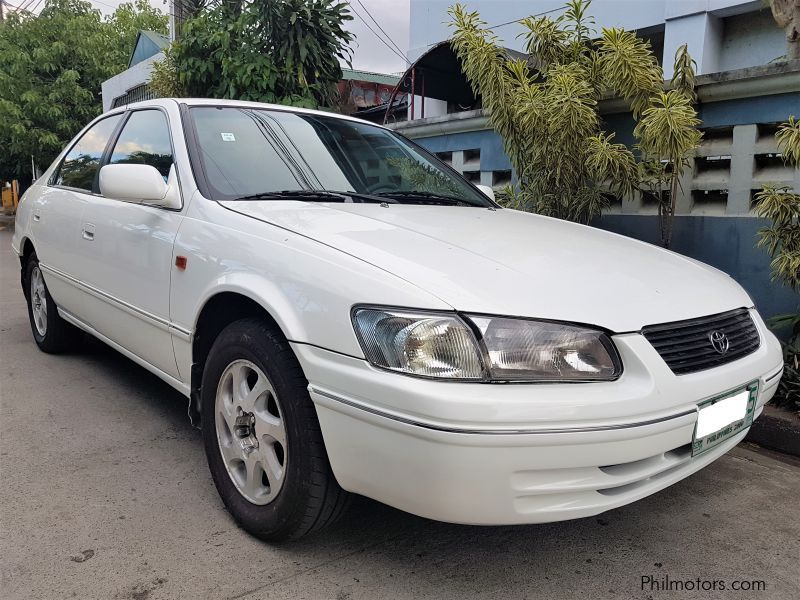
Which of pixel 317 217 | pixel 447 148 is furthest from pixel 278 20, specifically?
pixel 317 217

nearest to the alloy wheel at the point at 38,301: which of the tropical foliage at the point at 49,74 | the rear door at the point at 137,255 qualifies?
the rear door at the point at 137,255

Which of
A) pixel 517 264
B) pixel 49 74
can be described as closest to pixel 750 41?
pixel 517 264

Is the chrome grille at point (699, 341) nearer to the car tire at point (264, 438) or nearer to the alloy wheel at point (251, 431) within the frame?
the car tire at point (264, 438)

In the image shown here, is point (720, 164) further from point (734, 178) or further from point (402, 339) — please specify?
point (402, 339)

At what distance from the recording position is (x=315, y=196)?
266 centimetres

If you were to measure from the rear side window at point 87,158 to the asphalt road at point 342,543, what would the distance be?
5.04 ft

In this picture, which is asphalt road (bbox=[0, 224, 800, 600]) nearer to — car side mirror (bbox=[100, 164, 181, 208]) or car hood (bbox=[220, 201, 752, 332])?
car hood (bbox=[220, 201, 752, 332])

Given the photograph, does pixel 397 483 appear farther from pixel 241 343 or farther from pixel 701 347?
pixel 701 347

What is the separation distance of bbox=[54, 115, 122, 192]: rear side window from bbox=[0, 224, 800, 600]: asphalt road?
5.04ft

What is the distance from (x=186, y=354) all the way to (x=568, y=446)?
156 cm

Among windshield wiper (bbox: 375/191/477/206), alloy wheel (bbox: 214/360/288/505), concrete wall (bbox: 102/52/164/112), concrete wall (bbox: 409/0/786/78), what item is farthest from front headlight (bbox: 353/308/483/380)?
concrete wall (bbox: 102/52/164/112)

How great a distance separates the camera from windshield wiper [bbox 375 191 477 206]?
2932 mm

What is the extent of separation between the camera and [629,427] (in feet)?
5.75

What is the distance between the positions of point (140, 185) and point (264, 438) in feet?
3.86
